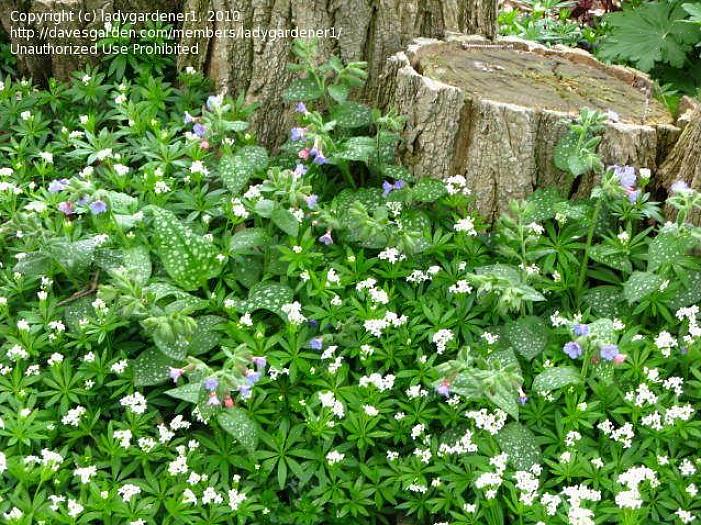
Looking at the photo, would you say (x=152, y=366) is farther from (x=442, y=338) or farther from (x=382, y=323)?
(x=442, y=338)

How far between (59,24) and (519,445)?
11.3ft

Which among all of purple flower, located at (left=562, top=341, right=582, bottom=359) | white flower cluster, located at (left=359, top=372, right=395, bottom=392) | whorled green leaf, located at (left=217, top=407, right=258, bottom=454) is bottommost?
whorled green leaf, located at (left=217, top=407, right=258, bottom=454)

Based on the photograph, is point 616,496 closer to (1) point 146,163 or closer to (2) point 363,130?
(2) point 363,130

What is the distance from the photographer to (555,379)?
335cm

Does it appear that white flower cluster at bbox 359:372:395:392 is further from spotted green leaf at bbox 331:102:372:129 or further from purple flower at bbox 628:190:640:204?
spotted green leaf at bbox 331:102:372:129

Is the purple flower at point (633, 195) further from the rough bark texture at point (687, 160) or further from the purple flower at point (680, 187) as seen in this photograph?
the rough bark texture at point (687, 160)

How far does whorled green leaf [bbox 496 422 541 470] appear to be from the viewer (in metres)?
3.26

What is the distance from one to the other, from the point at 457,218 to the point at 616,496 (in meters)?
1.43

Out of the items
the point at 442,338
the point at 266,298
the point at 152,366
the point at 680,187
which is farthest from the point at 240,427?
the point at 680,187

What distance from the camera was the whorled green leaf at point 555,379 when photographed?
3.33 meters

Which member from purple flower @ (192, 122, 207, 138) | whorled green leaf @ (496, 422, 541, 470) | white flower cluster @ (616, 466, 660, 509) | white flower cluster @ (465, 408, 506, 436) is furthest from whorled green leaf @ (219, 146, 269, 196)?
white flower cluster @ (616, 466, 660, 509)

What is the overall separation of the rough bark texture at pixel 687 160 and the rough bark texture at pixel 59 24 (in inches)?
113

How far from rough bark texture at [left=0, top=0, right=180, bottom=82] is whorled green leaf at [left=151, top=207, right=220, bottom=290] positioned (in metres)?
1.82

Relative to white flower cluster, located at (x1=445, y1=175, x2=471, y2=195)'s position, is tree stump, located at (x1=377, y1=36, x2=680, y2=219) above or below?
above
